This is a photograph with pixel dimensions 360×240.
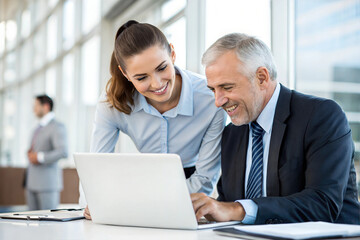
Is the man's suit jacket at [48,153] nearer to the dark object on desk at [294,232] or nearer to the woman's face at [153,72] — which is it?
the woman's face at [153,72]

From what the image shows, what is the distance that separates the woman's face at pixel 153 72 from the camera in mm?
1969

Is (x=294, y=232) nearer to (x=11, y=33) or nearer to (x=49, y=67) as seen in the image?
(x=49, y=67)

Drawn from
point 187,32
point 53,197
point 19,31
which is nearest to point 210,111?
point 187,32

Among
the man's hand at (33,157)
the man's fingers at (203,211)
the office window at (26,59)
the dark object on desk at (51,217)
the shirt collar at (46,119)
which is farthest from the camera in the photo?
the office window at (26,59)

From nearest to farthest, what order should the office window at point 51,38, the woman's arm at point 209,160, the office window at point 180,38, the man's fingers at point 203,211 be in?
the man's fingers at point 203,211 → the woman's arm at point 209,160 → the office window at point 180,38 → the office window at point 51,38

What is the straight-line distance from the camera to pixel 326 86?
2803 millimetres

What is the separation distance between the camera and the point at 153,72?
1.97 meters

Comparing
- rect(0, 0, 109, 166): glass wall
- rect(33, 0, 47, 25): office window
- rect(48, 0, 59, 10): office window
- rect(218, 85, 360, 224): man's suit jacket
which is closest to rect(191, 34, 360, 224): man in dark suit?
rect(218, 85, 360, 224): man's suit jacket

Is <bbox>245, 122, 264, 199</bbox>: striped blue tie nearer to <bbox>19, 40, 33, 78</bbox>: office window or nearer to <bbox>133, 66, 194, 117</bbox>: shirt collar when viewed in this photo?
<bbox>133, 66, 194, 117</bbox>: shirt collar

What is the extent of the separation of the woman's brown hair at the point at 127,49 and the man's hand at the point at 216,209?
70cm

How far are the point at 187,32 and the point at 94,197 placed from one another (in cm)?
268

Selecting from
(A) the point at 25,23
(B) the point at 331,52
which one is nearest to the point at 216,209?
(B) the point at 331,52

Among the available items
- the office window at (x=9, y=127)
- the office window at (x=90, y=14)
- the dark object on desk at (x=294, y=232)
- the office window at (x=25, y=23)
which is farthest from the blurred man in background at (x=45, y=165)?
the office window at (x=9, y=127)

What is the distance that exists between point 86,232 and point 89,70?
6.14 m
